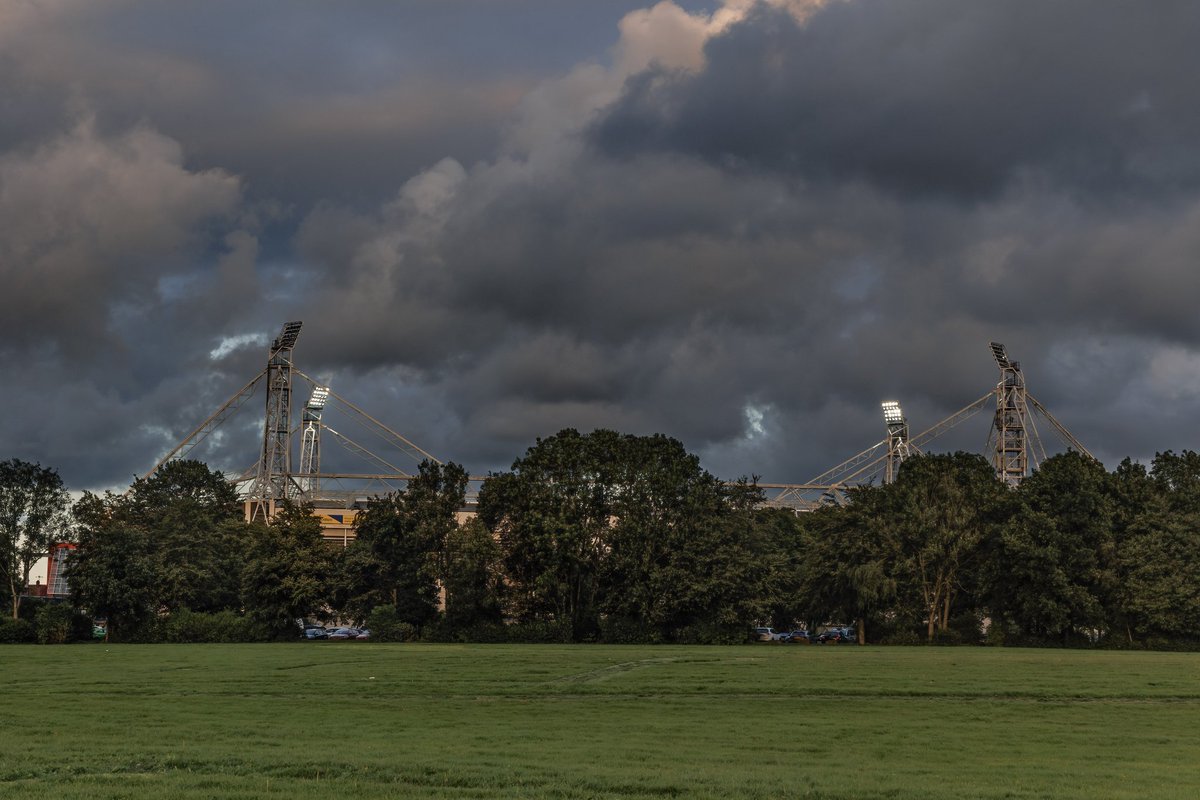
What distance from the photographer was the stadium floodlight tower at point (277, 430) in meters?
142

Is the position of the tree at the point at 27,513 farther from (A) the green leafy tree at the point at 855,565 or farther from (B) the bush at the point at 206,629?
(A) the green leafy tree at the point at 855,565

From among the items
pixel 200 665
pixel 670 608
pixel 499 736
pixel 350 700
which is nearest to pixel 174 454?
pixel 670 608

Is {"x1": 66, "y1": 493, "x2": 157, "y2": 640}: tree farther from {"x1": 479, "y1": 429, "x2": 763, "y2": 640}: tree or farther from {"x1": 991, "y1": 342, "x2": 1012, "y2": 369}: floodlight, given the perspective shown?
{"x1": 991, "y1": 342, "x2": 1012, "y2": 369}: floodlight

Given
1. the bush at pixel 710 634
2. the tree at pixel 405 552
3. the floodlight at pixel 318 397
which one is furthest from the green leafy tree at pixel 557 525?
the floodlight at pixel 318 397

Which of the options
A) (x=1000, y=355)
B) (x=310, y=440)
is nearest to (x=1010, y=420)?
(x=1000, y=355)

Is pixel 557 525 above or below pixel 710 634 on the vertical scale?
above

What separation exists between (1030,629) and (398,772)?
78.5 m

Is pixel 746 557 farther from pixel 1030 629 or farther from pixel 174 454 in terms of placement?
pixel 174 454

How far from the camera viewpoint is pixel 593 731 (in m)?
26.3

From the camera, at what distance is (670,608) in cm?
8756

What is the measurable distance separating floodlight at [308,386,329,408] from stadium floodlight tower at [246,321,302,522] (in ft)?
44.8

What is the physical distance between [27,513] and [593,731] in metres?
97.3

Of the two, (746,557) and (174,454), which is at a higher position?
(174,454)

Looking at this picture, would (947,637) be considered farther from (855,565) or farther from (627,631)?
(627,631)
